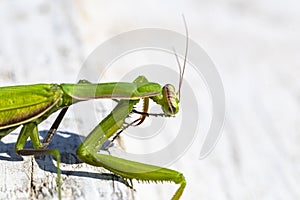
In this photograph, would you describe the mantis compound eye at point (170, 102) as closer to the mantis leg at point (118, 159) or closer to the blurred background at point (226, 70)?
the mantis leg at point (118, 159)

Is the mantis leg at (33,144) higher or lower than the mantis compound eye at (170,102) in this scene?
lower

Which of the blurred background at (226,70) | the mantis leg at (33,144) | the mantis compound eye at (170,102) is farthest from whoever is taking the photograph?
the blurred background at (226,70)

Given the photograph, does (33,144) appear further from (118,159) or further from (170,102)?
(170,102)

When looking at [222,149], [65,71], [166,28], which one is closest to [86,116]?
[65,71]

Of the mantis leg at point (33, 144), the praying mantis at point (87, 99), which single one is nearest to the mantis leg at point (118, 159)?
the praying mantis at point (87, 99)

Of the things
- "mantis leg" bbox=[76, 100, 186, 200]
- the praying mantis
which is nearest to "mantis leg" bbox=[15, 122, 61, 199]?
the praying mantis

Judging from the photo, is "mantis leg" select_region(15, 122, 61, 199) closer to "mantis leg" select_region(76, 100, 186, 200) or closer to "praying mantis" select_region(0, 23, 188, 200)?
"praying mantis" select_region(0, 23, 188, 200)

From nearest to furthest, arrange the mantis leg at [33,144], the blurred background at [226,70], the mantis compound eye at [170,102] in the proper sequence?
1. the mantis leg at [33,144]
2. the mantis compound eye at [170,102]
3. the blurred background at [226,70]
